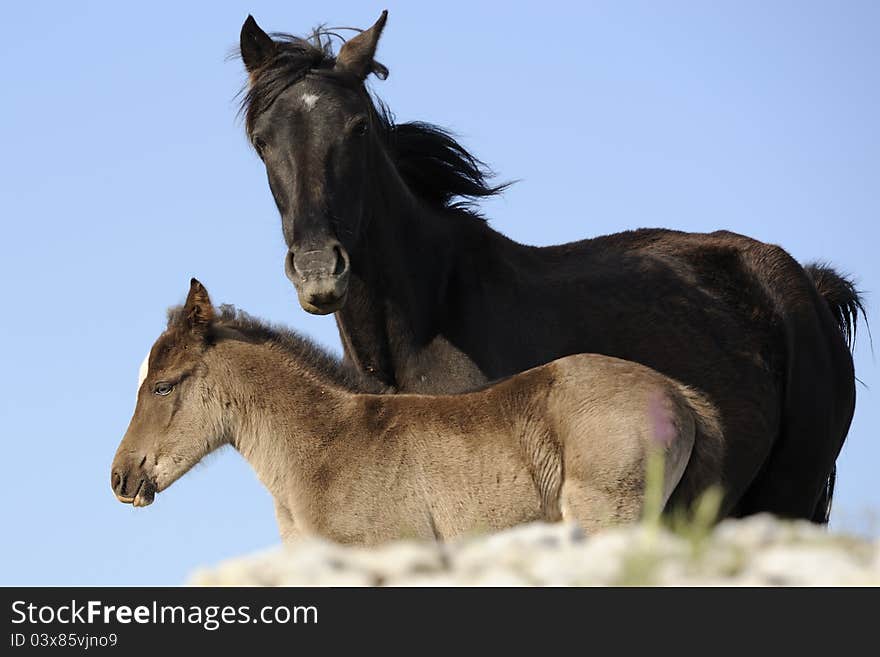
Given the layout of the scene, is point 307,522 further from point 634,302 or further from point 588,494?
point 634,302

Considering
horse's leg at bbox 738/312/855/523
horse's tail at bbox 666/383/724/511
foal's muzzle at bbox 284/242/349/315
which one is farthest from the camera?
horse's leg at bbox 738/312/855/523

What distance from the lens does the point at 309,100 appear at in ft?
28.8

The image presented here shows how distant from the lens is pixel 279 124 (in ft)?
28.6

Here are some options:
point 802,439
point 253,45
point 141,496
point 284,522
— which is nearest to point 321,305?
point 284,522

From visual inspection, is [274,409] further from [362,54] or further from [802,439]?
[802,439]

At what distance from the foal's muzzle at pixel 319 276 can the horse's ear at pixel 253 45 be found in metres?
1.70

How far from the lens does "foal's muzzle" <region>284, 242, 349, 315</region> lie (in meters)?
7.97

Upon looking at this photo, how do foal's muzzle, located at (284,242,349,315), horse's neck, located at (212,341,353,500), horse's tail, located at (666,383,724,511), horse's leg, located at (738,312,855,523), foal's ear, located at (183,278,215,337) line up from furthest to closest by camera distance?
horse's leg, located at (738,312,855,523), foal's ear, located at (183,278,215,337), horse's neck, located at (212,341,353,500), foal's muzzle, located at (284,242,349,315), horse's tail, located at (666,383,724,511)

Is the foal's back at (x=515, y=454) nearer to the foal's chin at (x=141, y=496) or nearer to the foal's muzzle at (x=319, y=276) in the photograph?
the foal's muzzle at (x=319, y=276)

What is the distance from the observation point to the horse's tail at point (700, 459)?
25.3 ft

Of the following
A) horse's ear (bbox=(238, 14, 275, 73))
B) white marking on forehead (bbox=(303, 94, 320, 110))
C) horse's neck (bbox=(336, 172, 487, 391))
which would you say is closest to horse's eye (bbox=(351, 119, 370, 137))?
white marking on forehead (bbox=(303, 94, 320, 110))

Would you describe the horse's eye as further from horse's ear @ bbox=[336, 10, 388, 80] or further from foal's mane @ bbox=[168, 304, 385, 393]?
foal's mane @ bbox=[168, 304, 385, 393]
